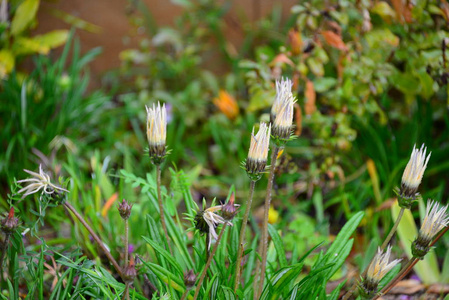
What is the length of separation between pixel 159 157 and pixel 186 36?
1813 millimetres

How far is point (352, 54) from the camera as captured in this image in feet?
5.97

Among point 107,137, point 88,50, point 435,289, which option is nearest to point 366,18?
point 435,289

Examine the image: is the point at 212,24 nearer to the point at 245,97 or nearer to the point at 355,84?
the point at 245,97

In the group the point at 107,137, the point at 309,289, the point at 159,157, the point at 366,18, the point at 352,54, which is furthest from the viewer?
the point at 107,137

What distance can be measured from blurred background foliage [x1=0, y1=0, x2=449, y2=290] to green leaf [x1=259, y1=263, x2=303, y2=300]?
0.87 feet

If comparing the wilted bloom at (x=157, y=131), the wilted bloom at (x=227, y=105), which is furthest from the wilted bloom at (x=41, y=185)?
the wilted bloom at (x=227, y=105)

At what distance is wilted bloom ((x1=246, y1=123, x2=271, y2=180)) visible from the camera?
2.95 feet

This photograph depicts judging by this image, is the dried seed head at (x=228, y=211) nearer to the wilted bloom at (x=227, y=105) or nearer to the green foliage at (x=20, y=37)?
the wilted bloom at (x=227, y=105)

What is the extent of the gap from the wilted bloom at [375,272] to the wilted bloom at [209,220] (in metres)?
0.31

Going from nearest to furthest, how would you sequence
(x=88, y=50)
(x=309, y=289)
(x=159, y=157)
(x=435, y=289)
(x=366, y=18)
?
(x=159, y=157) < (x=309, y=289) < (x=435, y=289) < (x=366, y=18) < (x=88, y=50)

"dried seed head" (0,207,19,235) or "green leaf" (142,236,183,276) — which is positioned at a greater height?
"dried seed head" (0,207,19,235)

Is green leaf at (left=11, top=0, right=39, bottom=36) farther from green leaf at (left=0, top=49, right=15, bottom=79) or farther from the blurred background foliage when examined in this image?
green leaf at (left=0, top=49, right=15, bottom=79)

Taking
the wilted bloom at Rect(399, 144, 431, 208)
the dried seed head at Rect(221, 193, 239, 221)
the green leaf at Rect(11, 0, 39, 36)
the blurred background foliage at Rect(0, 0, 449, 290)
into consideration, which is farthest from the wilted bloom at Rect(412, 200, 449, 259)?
the green leaf at Rect(11, 0, 39, 36)

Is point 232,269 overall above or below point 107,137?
above
